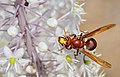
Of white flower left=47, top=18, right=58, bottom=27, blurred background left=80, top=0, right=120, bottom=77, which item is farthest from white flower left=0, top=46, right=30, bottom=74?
blurred background left=80, top=0, right=120, bottom=77

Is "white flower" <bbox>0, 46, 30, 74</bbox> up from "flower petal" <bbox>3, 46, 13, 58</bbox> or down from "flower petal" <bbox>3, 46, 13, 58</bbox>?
down

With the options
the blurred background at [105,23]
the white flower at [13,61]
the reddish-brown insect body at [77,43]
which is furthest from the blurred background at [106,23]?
the white flower at [13,61]

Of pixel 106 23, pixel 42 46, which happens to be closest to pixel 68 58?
pixel 42 46

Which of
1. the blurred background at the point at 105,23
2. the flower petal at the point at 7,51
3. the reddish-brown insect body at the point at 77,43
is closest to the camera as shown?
the flower petal at the point at 7,51

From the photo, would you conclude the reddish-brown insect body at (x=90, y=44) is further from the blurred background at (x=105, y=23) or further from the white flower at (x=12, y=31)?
the blurred background at (x=105, y=23)

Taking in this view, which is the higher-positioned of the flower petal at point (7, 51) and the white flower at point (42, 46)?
the white flower at point (42, 46)

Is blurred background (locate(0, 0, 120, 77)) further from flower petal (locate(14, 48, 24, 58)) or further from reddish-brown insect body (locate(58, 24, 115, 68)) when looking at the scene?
flower petal (locate(14, 48, 24, 58))
